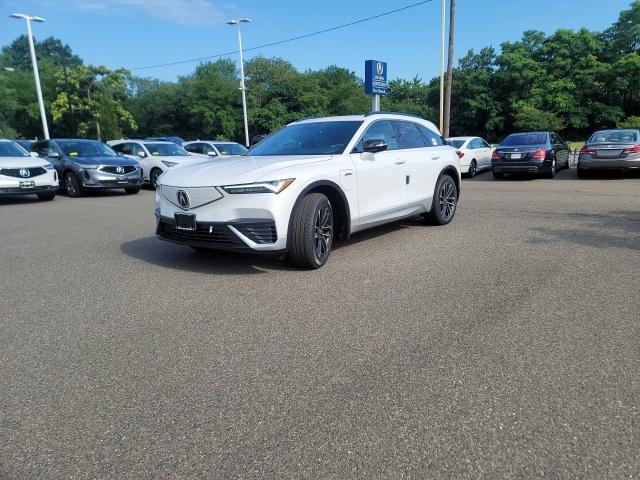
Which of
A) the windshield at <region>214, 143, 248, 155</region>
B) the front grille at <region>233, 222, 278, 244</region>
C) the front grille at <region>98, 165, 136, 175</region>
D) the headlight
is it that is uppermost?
the windshield at <region>214, 143, 248, 155</region>

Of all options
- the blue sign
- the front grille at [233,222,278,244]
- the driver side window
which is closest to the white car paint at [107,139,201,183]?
the blue sign

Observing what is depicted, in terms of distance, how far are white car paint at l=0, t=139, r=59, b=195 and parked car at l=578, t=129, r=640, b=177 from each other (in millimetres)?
14678

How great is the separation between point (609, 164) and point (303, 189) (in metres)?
12.0

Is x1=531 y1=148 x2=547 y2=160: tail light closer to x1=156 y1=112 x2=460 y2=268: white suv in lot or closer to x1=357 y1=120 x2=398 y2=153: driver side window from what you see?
x1=156 y1=112 x2=460 y2=268: white suv in lot

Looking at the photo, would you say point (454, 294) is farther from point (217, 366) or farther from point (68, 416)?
point (68, 416)

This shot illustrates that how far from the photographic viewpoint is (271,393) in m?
2.76

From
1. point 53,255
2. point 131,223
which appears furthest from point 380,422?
point 131,223

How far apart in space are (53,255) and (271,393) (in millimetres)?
4803

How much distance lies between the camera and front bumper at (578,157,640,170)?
1329 cm

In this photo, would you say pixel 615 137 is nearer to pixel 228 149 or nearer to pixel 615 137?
pixel 615 137

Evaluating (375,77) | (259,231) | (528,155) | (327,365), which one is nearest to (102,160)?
(375,77)

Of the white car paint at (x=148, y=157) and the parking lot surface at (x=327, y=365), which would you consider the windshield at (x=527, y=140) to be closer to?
the white car paint at (x=148, y=157)

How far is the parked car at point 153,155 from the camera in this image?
1582 centimetres

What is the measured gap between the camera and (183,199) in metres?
5.08
